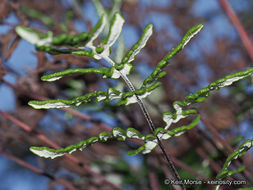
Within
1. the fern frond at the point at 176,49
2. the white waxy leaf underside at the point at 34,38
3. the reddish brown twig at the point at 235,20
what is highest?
the reddish brown twig at the point at 235,20

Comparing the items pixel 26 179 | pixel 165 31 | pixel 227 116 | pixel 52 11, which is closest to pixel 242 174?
pixel 227 116

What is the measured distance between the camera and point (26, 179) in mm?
1042

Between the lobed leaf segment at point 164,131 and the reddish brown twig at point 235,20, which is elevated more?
the reddish brown twig at point 235,20

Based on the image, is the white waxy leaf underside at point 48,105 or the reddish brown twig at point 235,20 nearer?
the white waxy leaf underside at point 48,105

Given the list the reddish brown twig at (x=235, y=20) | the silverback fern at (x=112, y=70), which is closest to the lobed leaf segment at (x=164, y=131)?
the silverback fern at (x=112, y=70)

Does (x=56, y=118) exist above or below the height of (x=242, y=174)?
above

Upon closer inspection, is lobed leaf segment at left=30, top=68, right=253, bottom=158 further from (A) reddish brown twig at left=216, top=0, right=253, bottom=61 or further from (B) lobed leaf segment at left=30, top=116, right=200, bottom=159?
(A) reddish brown twig at left=216, top=0, right=253, bottom=61

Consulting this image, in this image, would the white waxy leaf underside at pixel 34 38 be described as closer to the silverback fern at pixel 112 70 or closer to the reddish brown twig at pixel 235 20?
the silverback fern at pixel 112 70

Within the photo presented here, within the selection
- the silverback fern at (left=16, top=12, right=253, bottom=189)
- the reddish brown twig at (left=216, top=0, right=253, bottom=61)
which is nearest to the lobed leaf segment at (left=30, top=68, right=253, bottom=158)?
the silverback fern at (left=16, top=12, right=253, bottom=189)

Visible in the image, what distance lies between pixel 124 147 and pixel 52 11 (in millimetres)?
473

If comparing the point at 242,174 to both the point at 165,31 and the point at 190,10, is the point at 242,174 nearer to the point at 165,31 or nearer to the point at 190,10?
the point at 165,31

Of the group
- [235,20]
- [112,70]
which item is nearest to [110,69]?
[112,70]

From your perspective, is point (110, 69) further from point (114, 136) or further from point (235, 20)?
point (235, 20)

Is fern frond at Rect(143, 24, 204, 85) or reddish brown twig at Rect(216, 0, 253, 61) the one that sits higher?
reddish brown twig at Rect(216, 0, 253, 61)
